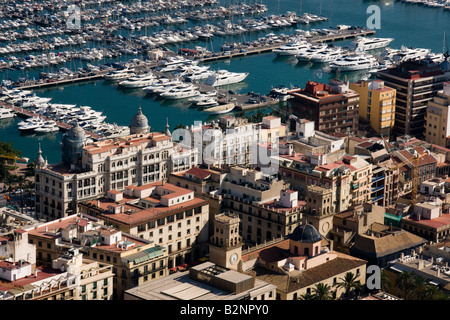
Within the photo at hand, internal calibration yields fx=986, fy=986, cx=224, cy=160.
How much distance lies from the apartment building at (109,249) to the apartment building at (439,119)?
7069 cm

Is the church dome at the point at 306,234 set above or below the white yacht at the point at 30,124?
above

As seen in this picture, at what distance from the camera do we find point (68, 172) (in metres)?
129

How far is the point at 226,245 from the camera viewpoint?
107 metres

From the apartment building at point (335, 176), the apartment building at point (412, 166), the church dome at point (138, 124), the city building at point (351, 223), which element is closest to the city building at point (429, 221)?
the city building at point (351, 223)

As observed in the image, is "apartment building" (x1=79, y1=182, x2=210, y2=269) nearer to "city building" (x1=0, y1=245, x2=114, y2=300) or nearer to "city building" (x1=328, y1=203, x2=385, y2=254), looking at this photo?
"city building" (x1=0, y1=245, x2=114, y2=300)

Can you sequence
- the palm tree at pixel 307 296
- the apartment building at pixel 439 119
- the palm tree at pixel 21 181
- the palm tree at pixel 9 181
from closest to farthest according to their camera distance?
the palm tree at pixel 307 296
the palm tree at pixel 21 181
the palm tree at pixel 9 181
the apartment building at pixel 439 119

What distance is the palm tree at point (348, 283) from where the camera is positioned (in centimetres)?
10650

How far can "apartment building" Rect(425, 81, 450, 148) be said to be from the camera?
543 ft

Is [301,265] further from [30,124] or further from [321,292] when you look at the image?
[30,124]

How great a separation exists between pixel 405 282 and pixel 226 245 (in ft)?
64.6

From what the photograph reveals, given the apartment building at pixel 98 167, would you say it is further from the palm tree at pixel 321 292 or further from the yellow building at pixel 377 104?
the yellow building at pixel 377 104
